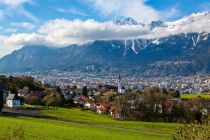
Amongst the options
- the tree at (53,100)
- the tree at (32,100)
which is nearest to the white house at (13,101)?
the tree at (53,100)

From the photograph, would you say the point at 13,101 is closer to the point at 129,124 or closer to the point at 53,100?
the point at 53,100

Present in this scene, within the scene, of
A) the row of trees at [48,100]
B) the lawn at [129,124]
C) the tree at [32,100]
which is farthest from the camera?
the tree at [32,100]

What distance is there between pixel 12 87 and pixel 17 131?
107 meters

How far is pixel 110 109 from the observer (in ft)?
346

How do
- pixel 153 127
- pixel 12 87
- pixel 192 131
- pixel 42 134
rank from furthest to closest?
pixel 12 87 → pixel 153 127 → pixel 42 134 → pixel 192 131

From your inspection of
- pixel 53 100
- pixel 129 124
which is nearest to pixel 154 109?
pixel 129 124

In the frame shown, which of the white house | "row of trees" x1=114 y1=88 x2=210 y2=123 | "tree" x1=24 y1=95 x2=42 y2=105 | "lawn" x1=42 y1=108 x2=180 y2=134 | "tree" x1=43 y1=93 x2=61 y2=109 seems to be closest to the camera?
"lawn" x1=42 y1=108 x2=180 y2=134

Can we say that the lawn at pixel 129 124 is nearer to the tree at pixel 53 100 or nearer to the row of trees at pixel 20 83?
the tree at pixel 53 100

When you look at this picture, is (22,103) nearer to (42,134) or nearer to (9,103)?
(9,103)

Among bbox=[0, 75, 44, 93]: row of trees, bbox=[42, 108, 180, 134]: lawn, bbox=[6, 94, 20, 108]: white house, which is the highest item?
bbox=[0, 75, 44, 93]: row of trees

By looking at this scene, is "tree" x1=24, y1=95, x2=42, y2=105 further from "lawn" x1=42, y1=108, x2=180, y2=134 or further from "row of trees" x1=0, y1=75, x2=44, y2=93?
"lawn" x1=42, y1=108, x2=180, y2=134

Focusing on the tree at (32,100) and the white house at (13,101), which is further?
the tree at (32,100)

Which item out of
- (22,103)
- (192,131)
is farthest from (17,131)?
(22,103)

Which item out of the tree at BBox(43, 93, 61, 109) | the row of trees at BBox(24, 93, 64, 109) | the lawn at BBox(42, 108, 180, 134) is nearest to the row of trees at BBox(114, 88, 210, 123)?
the lawn at BBox(42, 108, 180, 134)
